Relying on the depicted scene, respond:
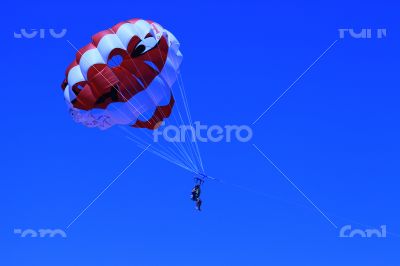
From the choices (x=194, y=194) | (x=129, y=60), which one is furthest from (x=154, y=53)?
(x=194, y=194)

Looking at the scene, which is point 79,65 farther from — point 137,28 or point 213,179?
point 213,179

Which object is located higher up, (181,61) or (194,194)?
(181,61)

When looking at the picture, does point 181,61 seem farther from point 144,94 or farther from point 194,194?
point 194,194

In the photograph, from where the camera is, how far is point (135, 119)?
2188 inches

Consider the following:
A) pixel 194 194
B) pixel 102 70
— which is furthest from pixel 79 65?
pixel 194 194

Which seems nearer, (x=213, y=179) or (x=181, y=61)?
(x=213, y=179)

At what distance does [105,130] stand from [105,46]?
157 inches

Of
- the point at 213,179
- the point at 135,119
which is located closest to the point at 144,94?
the point at 135,119

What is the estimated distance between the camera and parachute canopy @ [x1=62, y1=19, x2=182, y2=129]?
5338 cm

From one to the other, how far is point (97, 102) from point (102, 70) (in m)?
1.48

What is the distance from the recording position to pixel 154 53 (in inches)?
2128

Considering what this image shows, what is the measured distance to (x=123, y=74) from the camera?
53812mm

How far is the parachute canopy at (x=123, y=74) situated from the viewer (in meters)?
53.4

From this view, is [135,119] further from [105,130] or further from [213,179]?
[213,179]
